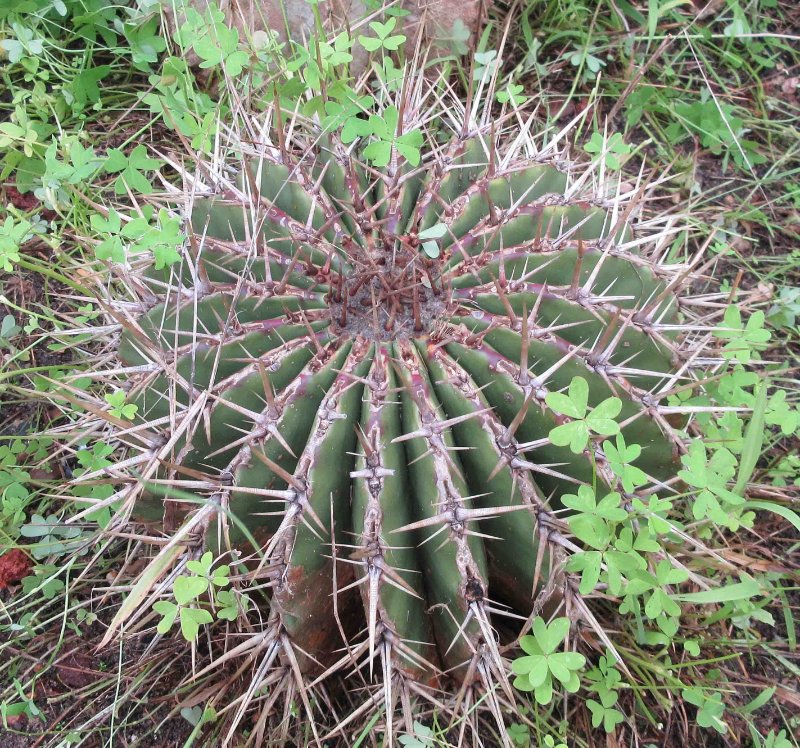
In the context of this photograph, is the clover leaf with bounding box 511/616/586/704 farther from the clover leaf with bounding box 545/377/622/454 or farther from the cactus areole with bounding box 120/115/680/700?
the clover leaf with bounding box 545/377/622/454

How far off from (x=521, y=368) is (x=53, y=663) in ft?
5.69

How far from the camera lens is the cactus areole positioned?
172 centimetres

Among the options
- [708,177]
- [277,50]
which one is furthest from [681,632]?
[277,50]

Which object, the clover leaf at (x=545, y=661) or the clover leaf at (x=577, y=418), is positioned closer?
the clover leaf at (x=577, y=418)

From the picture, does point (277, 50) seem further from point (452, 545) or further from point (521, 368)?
point (452, 545)

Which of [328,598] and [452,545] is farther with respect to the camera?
[328,598]

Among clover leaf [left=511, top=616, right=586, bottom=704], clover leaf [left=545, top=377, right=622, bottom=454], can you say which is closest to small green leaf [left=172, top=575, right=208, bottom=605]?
clover leaf [left=511, top=616, right=586, bottom=704]

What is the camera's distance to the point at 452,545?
1.71 m

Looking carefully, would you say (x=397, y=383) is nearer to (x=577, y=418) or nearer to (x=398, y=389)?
(x=398, y=389)

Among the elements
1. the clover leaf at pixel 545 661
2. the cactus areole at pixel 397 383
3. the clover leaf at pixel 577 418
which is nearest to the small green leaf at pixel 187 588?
the cactus areole at pixel 397 383

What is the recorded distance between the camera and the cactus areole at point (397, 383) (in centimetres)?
172

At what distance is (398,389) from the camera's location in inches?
65.8

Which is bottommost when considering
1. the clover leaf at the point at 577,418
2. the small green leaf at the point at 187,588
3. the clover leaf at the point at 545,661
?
the clover leaf at the point at 545,661

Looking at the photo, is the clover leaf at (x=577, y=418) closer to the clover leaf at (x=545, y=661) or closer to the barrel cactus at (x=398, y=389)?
the barrel cactus at (x=398, y=389)
